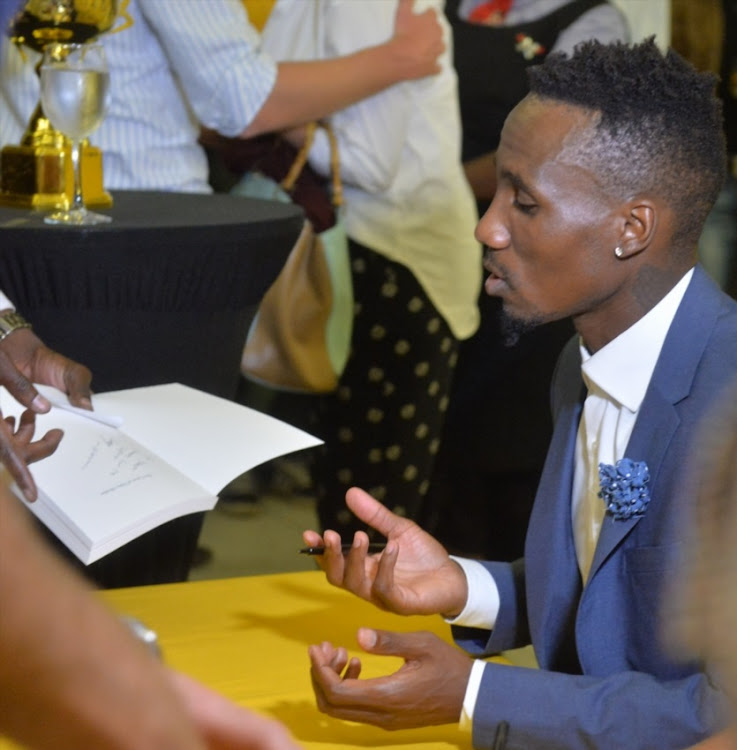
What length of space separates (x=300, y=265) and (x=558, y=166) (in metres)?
1.11

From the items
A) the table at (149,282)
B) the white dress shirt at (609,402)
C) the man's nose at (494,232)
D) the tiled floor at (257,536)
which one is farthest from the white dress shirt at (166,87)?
the tiled floor at (257,536)

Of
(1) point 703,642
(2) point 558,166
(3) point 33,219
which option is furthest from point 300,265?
(1) point 703,642

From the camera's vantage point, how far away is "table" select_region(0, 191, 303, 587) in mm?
1699

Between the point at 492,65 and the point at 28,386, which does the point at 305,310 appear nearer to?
the point at 492,65

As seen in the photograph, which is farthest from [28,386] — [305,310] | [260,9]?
[260,9]

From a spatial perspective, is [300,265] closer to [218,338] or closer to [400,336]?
[400,336]

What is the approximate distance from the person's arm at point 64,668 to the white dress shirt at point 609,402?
0.88 meters

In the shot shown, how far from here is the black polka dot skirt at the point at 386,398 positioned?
2.42 metres

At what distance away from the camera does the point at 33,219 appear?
1786mm

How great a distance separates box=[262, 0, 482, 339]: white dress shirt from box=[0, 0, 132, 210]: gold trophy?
478 mm

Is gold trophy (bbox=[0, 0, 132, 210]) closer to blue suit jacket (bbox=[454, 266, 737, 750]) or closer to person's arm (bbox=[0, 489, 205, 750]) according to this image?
blue suit jacket (bbox=[454, 266, 737, 750])

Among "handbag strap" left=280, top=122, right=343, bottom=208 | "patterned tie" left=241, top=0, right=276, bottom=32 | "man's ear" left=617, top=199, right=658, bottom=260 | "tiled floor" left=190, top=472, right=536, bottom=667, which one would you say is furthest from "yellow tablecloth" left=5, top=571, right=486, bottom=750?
"tiled floor" left=190, top=472, right=536, bottom=667

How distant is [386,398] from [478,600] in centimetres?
114

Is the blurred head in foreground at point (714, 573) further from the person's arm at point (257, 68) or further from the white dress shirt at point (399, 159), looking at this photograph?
the white dress shirt at point (399, 159)
